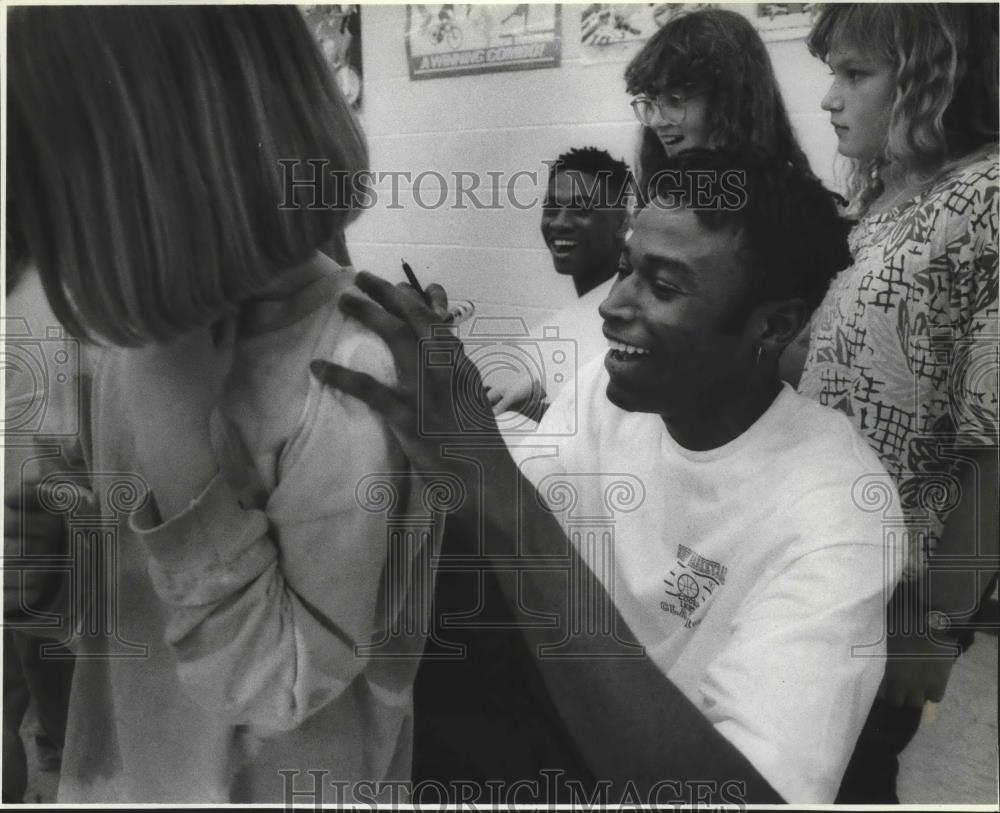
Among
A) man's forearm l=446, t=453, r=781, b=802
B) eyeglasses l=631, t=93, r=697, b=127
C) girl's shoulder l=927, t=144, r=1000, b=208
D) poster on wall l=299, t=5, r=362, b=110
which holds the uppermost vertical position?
poster on wall l=299, t=5, r=362, b=110

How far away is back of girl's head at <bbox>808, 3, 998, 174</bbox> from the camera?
1430 millimetres

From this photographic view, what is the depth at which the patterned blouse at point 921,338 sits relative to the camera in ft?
4.69

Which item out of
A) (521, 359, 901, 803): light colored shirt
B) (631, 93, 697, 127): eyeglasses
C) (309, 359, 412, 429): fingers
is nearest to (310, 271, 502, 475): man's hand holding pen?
(309, 359, 412, 429): fingers

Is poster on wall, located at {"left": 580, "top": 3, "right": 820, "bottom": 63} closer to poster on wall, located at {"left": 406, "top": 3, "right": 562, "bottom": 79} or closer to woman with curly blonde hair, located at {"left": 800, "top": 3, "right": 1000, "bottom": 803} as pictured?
poster on wall, located at {"left": 406, "top": 3, "right": 562, "bottom": 79}

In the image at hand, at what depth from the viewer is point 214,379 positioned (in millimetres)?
1456

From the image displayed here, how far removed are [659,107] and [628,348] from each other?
0.43 m

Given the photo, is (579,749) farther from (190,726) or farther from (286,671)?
(190,726)

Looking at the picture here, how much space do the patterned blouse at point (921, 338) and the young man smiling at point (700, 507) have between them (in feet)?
0.15

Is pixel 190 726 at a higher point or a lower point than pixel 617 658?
lower

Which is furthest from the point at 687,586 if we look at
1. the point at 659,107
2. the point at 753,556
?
the point at 659,107

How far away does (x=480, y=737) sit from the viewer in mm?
1543

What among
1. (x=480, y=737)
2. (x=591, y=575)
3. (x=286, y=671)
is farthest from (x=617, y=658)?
(x=286, y=671)

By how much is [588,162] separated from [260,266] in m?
0.62

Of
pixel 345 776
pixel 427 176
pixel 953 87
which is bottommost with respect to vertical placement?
pixel 345 776
